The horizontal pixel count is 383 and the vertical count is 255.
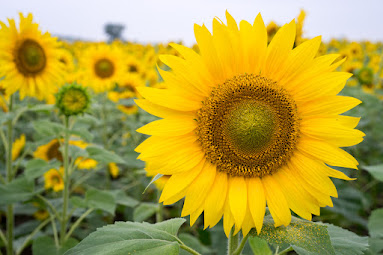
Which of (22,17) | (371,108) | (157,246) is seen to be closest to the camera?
(157,246)

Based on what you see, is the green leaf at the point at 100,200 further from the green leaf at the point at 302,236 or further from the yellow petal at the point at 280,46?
the yellow petal at the point at 280,46

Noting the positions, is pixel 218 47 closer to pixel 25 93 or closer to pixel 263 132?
pixel 263 132

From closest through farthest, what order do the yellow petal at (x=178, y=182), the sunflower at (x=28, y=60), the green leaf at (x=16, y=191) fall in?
the yellow petal at (x=178, y=182)
the green leaf at (x=16, y=191)
the sunflower at (x=28, y=60)

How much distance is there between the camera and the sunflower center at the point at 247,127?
4.44 feet

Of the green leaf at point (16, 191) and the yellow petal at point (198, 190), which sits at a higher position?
the yellow petal at point (198, 190)

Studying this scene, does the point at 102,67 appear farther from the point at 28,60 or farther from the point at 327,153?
the point at 327,153

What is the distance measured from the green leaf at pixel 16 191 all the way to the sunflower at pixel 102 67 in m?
2.79

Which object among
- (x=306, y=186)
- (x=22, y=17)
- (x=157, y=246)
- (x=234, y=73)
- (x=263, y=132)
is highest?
(x=22, y=17)

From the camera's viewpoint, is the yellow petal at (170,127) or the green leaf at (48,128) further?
the green leaf at (48,128)

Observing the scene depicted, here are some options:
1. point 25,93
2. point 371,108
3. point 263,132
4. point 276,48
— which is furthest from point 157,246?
point 371,108

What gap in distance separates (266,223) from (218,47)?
2.20ft

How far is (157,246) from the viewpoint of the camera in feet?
4.11

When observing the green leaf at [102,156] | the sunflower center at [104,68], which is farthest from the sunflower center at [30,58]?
the sunflower center at [104,68]

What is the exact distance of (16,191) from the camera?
2410mm
